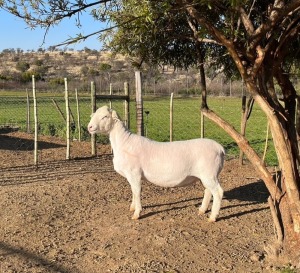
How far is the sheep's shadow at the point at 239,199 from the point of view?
7.14 metres

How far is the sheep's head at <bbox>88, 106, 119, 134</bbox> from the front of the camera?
662 cm

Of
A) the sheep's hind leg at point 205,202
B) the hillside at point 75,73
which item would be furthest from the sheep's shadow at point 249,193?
the hillside at point 75,73

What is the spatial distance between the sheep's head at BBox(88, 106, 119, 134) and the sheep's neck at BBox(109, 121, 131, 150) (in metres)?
0.07

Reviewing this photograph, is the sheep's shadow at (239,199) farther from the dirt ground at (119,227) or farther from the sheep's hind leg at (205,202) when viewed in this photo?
the sheep's hind leg at (205,202)

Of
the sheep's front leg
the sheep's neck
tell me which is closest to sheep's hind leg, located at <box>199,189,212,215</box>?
the sheep's front leg

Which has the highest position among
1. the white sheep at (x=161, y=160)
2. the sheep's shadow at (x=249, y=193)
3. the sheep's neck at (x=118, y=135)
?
the sheep's neck at (x=118, y=135)

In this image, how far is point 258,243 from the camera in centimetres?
583

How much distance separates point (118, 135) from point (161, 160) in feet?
2.45

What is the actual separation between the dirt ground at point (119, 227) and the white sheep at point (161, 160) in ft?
1.70

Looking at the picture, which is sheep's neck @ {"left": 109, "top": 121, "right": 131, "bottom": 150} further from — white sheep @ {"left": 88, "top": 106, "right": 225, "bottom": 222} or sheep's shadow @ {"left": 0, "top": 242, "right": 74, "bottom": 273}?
sheep's shadow @ {"left": 0, "top": 242, "right": 74, "bottom": 273}

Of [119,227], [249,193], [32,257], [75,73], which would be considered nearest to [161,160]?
[119,227]

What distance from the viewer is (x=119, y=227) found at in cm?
628

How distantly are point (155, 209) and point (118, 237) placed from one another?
1395 millimetres

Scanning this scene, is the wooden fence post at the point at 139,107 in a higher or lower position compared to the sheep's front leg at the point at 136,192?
higher
